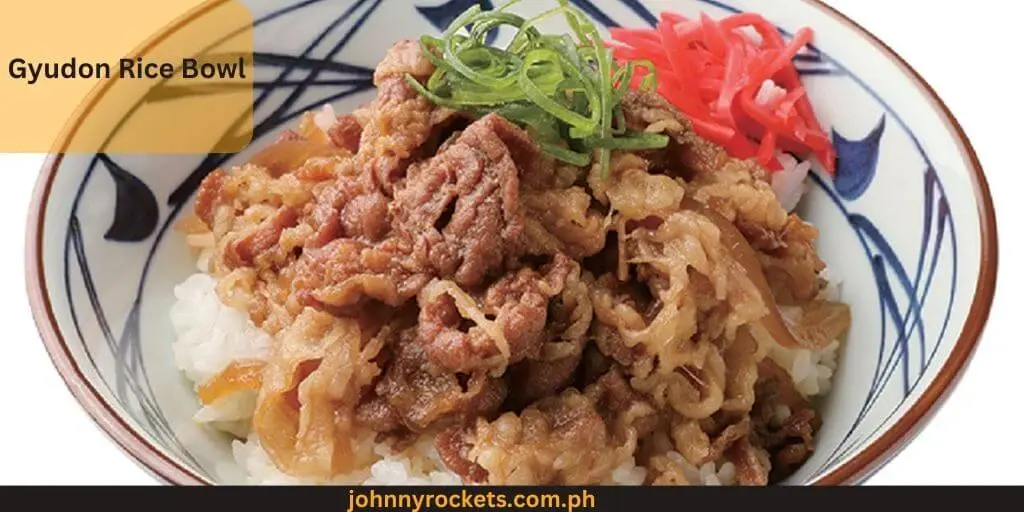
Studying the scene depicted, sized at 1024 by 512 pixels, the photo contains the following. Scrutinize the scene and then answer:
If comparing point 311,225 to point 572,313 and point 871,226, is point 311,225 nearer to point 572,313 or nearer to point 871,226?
point 572,313

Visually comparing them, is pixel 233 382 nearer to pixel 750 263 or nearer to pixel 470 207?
pixel 470 207

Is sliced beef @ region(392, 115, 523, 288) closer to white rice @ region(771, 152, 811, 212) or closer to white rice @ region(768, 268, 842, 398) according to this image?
white rice @ region(768, 268, 842, 398)

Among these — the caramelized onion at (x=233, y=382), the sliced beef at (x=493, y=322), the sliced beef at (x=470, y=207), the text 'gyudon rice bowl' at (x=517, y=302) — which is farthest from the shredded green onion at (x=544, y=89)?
the caramelized onion at (x=233, y=382)

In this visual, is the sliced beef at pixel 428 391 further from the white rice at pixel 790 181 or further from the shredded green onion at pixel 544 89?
the white rice at pixel 790 181

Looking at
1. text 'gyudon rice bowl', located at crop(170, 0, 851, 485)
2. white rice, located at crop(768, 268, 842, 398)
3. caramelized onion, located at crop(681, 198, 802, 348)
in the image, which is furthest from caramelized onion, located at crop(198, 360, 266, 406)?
white rice, located at crop(768, 268, 842, 398)

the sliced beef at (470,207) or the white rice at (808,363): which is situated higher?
the sliced beef at (470,207)

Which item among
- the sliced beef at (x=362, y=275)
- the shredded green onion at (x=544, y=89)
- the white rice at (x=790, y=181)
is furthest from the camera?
the white rice at (x=790, y=181)

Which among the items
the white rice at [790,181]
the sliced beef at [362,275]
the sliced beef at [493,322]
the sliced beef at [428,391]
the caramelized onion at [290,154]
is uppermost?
the caramelized onion at [290,154]
